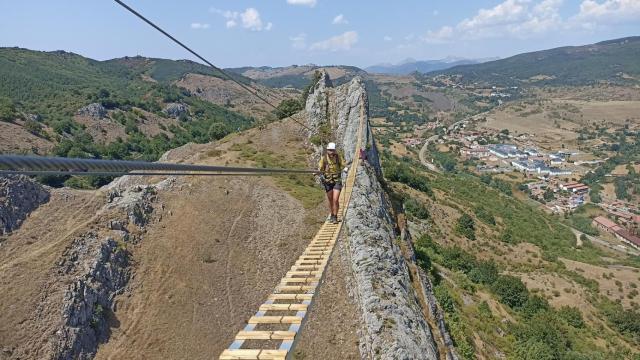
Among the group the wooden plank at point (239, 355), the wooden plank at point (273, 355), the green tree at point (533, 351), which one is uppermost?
the wooden plank at point (239, 355)

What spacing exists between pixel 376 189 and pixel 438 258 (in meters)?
20.2

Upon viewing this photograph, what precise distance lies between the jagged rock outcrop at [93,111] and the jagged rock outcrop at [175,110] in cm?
2791

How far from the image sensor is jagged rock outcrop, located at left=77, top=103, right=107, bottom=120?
114188 millimetres

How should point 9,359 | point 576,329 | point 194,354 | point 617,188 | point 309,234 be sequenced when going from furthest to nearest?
1. point 617,188
2. point 576,329
3. point 309,234
4. point 194,354
5. point 9,359

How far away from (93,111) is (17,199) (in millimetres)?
93874

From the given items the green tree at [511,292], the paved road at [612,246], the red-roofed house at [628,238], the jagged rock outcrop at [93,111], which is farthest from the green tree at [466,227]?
the jagged rock outcrop at [93,111]

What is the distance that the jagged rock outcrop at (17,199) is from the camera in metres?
30.5

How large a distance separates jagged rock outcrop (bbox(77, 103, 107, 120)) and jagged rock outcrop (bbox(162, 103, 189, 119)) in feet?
91.6

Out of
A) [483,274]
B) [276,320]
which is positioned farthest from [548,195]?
[276,320]

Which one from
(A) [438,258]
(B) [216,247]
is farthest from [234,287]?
(A) [438,258]

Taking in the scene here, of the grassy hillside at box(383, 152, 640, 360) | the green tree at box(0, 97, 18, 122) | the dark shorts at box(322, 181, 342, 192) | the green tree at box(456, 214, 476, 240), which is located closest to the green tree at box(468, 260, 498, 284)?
the grassy hillside at box(383, 152, 640, 360)

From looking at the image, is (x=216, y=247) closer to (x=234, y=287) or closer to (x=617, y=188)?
(x=234, y=287)

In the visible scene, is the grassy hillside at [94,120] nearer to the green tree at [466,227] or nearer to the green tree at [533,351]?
the green tree at [466,227]

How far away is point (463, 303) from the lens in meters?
44.7
